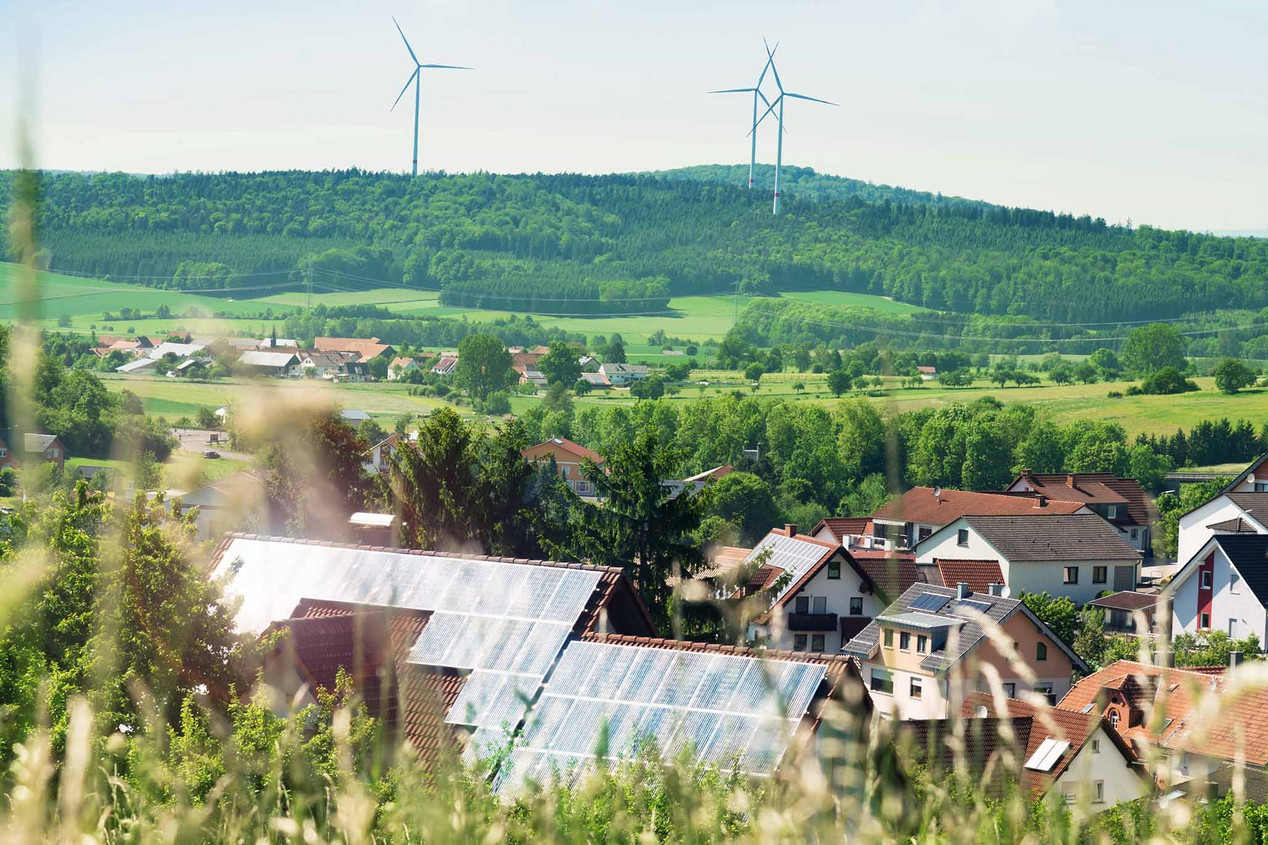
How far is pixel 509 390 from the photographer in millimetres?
117312

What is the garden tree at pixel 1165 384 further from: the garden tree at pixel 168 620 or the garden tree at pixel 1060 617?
the garden tree at pixel 168 620

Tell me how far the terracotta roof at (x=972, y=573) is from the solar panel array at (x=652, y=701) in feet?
97.2

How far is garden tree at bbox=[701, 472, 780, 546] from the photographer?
68.3 meters

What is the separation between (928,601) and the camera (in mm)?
28141

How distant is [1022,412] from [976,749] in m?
82.8

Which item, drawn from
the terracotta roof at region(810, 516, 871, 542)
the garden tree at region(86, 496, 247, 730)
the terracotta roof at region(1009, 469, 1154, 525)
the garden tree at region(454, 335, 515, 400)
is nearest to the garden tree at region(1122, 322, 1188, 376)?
the garden tree at region(454, 335, 515, 400)

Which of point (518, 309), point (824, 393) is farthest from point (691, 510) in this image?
point (518, 309)

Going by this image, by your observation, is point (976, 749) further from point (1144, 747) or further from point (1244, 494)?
point (1244, 494)

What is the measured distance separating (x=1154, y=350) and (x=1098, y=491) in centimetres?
8326

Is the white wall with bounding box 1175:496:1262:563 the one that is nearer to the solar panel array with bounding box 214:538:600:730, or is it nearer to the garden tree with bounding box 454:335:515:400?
the solar panel array with bounding box 214:538:600:730

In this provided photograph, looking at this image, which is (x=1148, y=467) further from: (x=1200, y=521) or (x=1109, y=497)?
(x=1200, y=521)

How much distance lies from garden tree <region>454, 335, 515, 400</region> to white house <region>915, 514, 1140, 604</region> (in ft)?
231

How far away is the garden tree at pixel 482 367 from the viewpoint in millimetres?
114688

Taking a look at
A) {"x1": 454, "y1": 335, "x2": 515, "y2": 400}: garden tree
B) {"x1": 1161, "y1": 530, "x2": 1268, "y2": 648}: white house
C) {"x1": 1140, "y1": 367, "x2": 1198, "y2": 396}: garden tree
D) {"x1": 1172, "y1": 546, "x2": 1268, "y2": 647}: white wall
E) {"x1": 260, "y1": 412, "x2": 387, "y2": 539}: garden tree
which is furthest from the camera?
{"x1": 454, "y1": 335, "x2": 515, "y2": 400}: garden tree
